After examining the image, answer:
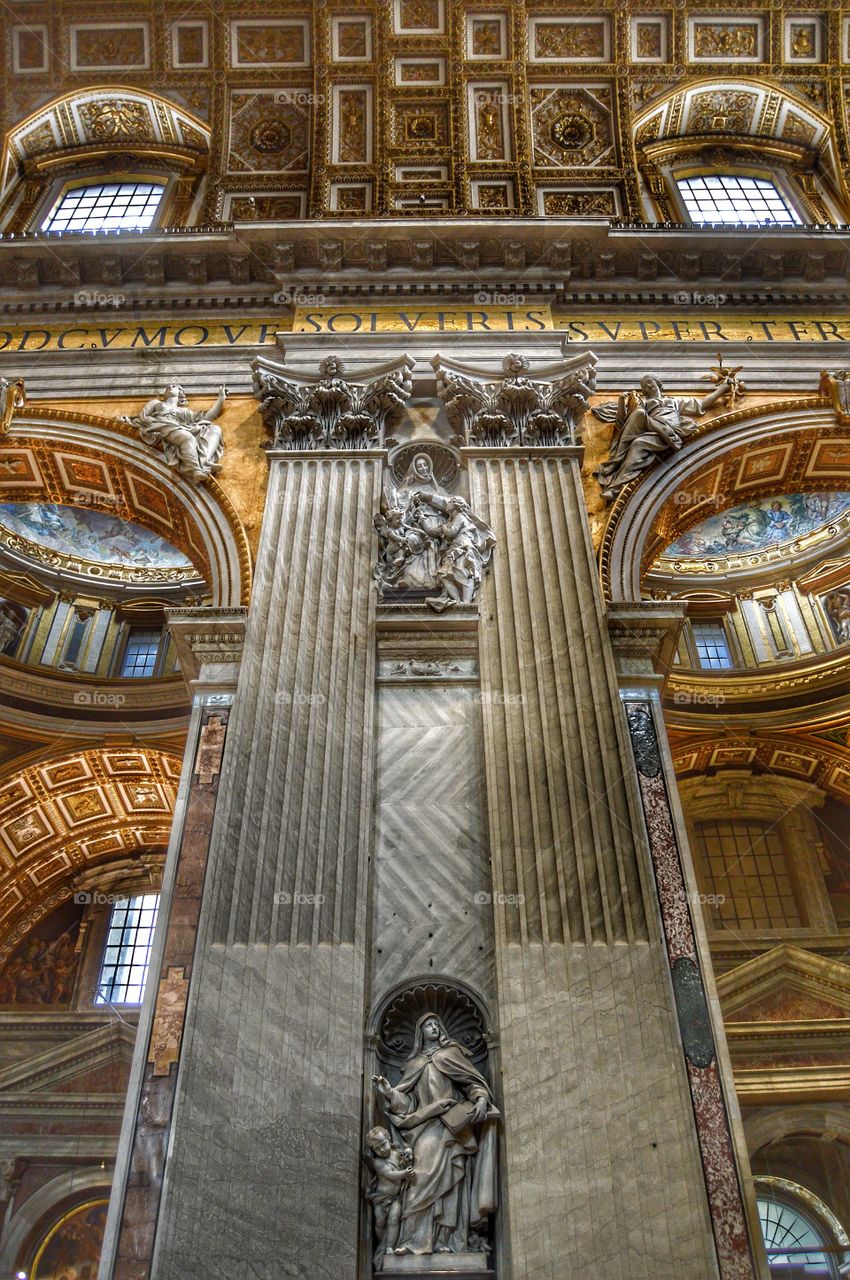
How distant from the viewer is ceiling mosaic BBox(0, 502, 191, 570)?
18.0 metres

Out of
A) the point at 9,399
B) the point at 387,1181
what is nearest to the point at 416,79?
the point at 9,399

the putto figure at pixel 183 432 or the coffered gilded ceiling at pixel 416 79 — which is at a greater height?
the coffered gilded ceiling at pixel 416 79

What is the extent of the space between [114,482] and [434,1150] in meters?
8.34

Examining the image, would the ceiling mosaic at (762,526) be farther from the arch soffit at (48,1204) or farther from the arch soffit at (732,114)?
the arch soffit at (48,1204)

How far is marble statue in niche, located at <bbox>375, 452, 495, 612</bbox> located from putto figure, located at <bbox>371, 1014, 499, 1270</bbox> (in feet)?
13.3

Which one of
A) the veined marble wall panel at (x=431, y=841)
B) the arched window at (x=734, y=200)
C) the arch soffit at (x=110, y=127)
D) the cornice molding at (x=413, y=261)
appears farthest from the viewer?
the arch soffit at (x=110, y=127)

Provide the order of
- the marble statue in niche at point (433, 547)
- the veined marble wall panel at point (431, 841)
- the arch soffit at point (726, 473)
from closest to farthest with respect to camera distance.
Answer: the veined marble wall panel at point (431, 841) < the marble statue in niche at point (433, 547) < the arch soffit at point (726, 473)

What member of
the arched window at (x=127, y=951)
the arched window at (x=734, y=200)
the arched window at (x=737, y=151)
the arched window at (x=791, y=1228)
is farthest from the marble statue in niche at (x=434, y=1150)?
the arched window at (x=737, y=151)

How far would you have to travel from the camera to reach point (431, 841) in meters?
8.45

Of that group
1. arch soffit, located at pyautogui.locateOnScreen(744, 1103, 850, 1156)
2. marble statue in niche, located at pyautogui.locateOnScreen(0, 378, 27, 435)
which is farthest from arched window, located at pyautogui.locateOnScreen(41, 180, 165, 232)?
arch soffit, located at pyautogui.locateOnScreen(744, 1103, 850, 1156)

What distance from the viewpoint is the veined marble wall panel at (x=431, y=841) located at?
7.83m

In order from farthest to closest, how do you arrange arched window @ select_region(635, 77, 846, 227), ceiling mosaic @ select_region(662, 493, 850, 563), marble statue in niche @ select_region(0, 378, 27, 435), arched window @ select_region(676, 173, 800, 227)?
ceiling mosaic @ select_region(662, 493, 850, 563)
arched window @ select_region(635, 77, 846, 227)
arched window @ select_region(676, 173, 800, 227)
marble statue in niche @ select_region(0, 378, 27, 435)

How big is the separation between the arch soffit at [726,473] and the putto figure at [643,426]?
0.14m

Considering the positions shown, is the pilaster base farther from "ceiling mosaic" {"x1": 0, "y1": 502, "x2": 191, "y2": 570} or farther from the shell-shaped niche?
"ceiling mosaic" {"x1": 0, "y1": 502, "x2": 191, "y2": 570}
